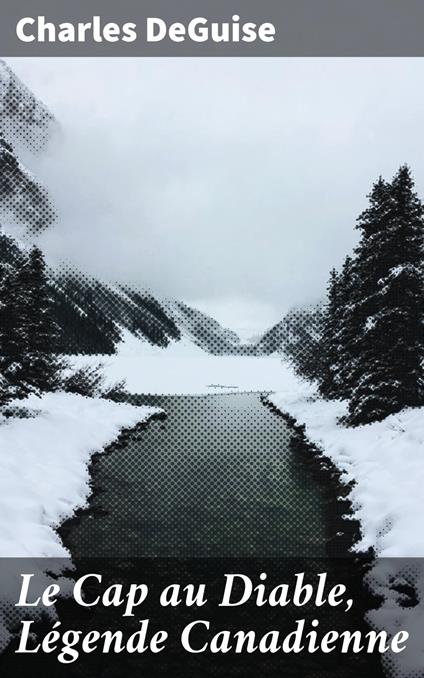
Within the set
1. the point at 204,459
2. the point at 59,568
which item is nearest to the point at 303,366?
the point at 204,459

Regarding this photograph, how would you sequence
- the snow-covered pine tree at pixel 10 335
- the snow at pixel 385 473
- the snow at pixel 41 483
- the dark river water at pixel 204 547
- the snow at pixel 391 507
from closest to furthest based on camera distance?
the dark river water at pixel 204 547 → the snow at pixel 391 507 → the snow at pixel 41 483 → the snow at pixel 385 473 → the snow-covered pine tree at pixel 10 335

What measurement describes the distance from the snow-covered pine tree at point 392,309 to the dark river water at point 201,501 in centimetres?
376

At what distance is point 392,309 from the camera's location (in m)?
21.2

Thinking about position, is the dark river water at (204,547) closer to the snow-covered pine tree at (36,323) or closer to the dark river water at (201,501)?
the dark river water at (201,501)

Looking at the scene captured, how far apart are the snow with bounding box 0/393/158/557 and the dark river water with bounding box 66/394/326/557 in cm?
58

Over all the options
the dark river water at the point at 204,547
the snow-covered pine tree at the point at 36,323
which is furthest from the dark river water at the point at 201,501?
the snow-covered pine tree at the point at 36,323

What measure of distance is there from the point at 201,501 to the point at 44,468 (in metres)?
3.89

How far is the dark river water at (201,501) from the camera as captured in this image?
10977 mm

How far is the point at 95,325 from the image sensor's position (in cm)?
13800

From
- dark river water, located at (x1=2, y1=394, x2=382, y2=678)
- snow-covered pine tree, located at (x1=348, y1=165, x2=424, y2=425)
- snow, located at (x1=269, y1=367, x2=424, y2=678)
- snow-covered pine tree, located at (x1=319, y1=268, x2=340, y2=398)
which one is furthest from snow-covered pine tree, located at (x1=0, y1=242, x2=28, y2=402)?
snow-covered pine tree, located at (x1=319, y1=268, x2=340, y2=398)

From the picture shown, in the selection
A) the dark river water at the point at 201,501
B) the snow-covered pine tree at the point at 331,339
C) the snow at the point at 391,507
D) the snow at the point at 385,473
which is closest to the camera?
the snow at the point at 391,507

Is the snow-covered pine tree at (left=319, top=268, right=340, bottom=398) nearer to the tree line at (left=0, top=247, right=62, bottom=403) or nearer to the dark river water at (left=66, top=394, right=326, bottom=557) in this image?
the dark river water at (left=66, top=394, right=326, bottom=557)

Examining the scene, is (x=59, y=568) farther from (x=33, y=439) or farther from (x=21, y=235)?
(x=21, y=235)

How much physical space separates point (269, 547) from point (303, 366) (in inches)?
1620
